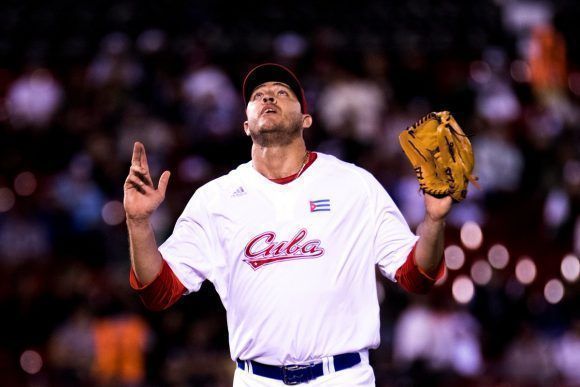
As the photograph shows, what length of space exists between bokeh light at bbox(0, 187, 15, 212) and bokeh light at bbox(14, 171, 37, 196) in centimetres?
9

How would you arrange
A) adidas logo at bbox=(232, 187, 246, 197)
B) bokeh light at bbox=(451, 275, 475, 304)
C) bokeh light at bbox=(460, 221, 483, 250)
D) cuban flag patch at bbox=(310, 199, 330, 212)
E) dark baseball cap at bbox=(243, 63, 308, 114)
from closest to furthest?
cuban flag patch at bbox=(310, 199, 330, 212) < adidas logo at bbox=(232, 187, 246, 197) < dark baseball cap at bbox=(243, 63, 308, 114) < bokeh light at bbox=(451, 275, 475, 304) < bokeh light at bbox=(460, 221, 483, 250)

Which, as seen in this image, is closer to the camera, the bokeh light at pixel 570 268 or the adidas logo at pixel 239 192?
the adidas logo at pixel 239 192

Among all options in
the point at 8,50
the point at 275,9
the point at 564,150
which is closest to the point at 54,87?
the point at 8,50

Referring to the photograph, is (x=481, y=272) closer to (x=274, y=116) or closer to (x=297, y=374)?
(x=274, y=116)

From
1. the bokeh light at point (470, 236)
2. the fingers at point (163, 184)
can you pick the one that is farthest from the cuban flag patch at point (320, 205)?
the bokeh light at point (470, 236)

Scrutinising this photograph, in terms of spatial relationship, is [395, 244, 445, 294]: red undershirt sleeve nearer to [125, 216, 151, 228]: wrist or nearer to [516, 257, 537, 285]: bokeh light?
[125, 216, 151, 228]: wrist

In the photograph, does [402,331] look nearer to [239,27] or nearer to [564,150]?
[564,150]

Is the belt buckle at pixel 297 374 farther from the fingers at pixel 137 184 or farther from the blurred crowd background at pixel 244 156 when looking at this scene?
the blurred crowd background at pixel 244 156

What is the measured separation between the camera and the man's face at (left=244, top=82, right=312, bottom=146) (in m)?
5.33

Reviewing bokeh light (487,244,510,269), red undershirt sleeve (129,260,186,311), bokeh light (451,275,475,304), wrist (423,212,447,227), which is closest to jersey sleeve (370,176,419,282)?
wrist (423,212,447,227)

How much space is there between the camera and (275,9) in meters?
15.3

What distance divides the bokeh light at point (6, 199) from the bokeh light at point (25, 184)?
9cm

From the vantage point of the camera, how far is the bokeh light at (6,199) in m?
11.3

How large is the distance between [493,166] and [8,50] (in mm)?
6713
